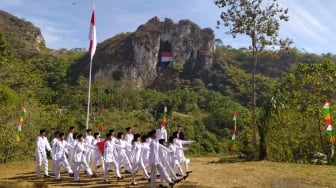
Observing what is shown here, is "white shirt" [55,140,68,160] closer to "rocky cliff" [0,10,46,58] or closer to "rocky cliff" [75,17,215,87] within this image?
"rocky cliff" [75,17,215,87]

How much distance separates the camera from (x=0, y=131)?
24.2 meters

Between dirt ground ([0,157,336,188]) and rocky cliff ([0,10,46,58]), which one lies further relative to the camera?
rocky cliff ([0,10,46,58])

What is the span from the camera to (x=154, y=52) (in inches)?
4038

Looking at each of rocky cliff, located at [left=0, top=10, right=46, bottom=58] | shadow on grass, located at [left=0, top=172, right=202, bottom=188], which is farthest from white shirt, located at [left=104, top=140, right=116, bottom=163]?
rocky cliff, located at [left=0, top=10, right=46, bottom=58]

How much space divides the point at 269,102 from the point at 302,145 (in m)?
5.11

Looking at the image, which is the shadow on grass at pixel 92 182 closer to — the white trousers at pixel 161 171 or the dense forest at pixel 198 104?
the white trousers at pixel 161 171

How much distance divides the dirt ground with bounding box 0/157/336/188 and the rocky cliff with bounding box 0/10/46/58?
84.1 m

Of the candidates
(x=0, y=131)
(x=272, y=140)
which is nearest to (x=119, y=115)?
(x=0, y=131)

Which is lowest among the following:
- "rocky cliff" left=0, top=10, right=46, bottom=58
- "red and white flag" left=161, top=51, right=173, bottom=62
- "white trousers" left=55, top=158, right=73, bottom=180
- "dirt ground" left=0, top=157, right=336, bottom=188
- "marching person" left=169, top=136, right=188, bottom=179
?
"dirt ground" left=0, top=157, right=336, bottom=188

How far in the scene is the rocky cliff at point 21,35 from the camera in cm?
9756

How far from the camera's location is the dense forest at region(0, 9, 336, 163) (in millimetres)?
22844

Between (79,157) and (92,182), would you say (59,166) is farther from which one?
(92,182)

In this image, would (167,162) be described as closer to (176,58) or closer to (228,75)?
(228,75)

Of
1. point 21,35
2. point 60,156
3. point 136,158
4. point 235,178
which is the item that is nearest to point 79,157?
point 60,156
